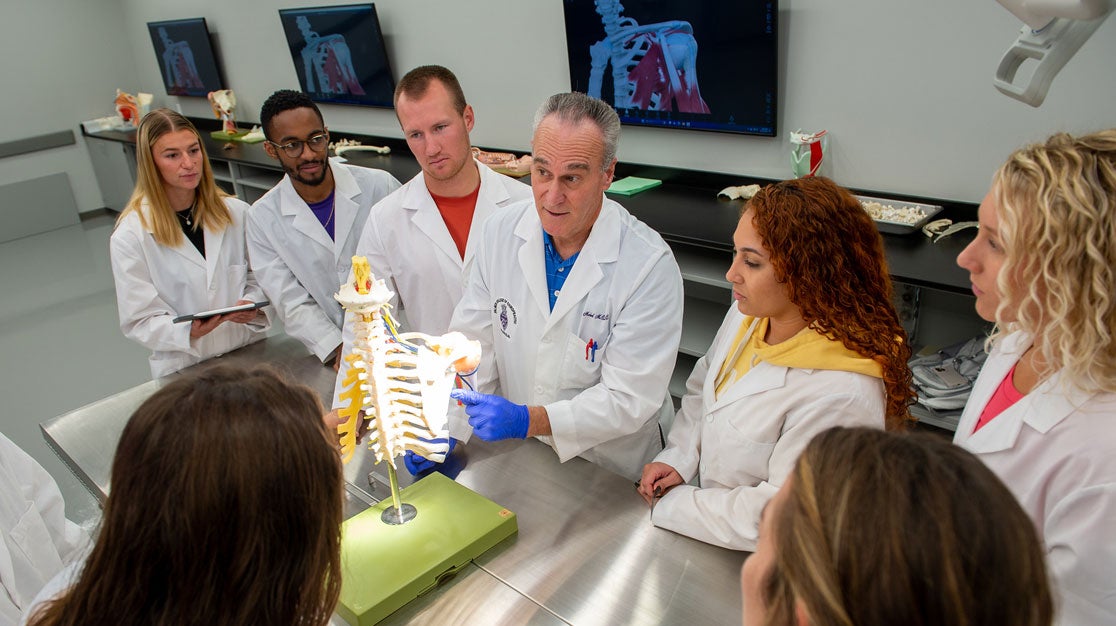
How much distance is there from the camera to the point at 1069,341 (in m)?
1.03

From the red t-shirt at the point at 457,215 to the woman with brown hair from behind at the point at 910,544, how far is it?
1.75 m

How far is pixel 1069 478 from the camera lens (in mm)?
1060

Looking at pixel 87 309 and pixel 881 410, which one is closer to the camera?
pixel 881 410

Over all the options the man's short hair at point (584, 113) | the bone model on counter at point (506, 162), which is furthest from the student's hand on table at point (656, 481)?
the bone model on counter at point (506, 162)

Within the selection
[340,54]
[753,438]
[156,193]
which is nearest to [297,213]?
[156,193]

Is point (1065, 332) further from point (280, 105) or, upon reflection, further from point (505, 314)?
point (280, 105)

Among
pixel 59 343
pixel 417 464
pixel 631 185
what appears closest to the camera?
pixel 417 464

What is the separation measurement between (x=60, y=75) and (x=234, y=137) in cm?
219

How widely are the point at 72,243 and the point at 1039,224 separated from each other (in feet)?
23.7

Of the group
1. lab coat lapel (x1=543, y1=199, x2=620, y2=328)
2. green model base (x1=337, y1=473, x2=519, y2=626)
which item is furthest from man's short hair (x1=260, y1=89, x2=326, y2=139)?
green model base (x1=337, y1=473, x2=519, y2=626)

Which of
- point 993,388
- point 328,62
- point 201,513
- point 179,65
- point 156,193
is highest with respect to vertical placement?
point 179,65

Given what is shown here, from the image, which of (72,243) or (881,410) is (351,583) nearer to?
(881,410)

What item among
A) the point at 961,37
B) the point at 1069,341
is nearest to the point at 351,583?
the point at 1069,341

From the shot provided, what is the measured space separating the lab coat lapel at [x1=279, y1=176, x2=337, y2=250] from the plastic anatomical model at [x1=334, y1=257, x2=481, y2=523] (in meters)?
1.13
